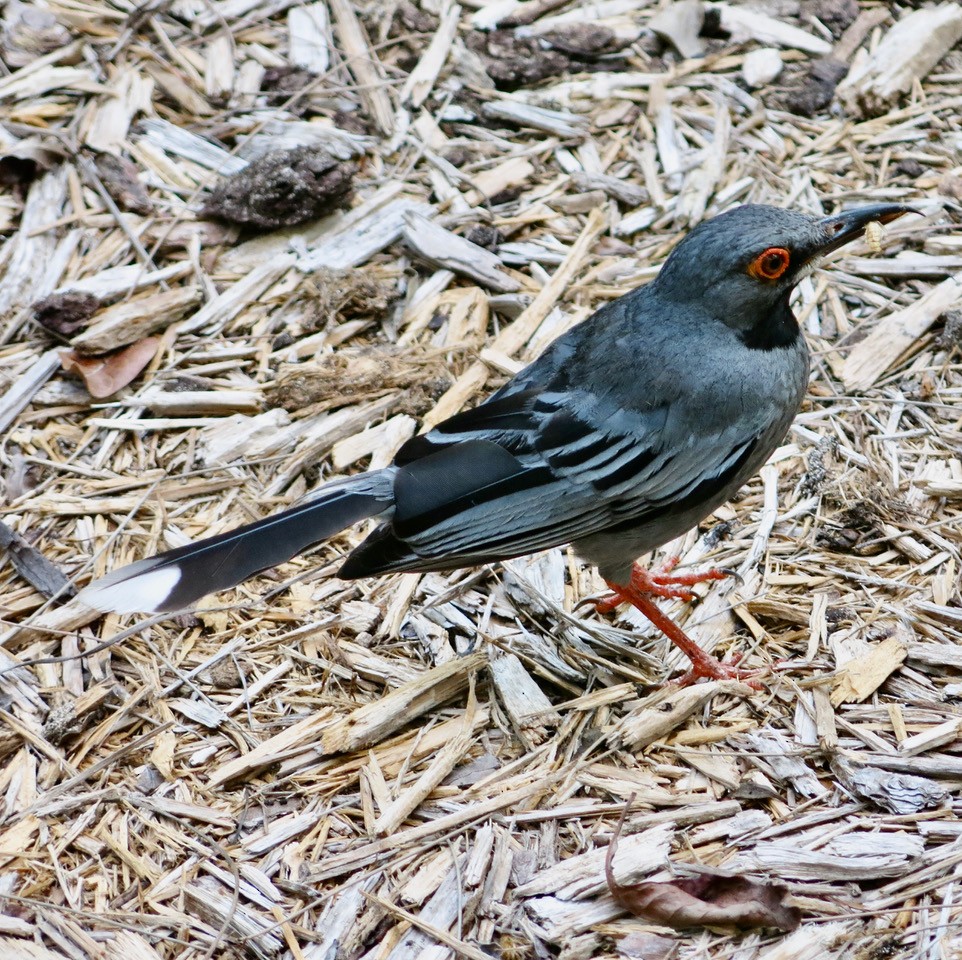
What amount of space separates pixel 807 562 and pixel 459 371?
77.5 inches

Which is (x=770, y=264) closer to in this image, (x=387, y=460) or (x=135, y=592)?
(x=387, y=460)

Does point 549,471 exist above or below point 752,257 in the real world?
below

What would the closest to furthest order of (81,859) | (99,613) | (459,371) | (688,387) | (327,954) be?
(327,954)
(81,859)
(688,387)
(99,613)
(459,371)

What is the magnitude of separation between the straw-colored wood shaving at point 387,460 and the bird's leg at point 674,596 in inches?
3.3

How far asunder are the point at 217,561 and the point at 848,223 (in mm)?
2705

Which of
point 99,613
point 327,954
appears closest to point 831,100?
point 99,613

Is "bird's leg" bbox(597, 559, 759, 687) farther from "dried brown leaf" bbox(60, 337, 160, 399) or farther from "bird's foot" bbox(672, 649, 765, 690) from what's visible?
"dried brown leaf" bbox(60, 337, 160, 399)

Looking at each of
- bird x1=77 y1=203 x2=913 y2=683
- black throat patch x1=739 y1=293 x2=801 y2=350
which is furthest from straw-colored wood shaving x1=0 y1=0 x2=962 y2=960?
black throat patch x1=739 y1=293 x2=801 y2=350

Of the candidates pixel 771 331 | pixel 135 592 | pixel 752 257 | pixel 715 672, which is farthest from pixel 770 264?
pixel 135 592

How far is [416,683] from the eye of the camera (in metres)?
4.36

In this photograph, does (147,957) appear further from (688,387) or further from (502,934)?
(688,387)

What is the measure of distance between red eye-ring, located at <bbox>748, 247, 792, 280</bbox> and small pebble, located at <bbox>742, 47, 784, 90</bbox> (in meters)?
3.01

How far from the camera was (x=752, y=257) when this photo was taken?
416 cm

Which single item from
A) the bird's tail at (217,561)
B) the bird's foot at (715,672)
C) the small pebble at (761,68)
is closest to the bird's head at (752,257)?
the bird's foot at (715,672)
